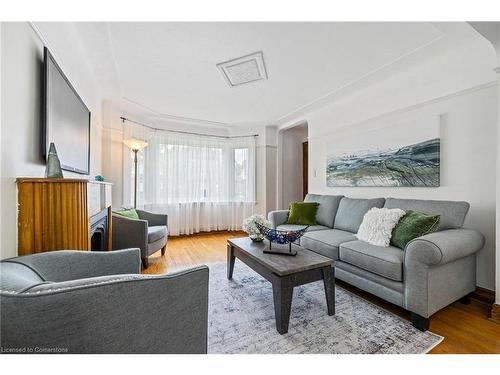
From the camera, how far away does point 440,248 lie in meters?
1.52

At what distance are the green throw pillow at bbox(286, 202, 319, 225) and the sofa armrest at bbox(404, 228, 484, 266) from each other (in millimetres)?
1630

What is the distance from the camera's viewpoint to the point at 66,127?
164 cm

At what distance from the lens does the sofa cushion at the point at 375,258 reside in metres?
1.68

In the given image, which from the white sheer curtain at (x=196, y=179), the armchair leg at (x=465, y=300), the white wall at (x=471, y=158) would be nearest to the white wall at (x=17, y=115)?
the white sheer curtain at (x=196, y=179)

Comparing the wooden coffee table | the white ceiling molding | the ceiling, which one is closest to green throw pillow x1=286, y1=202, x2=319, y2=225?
the wooden coffee table

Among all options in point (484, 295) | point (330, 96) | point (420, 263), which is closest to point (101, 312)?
A: point (420, 263)

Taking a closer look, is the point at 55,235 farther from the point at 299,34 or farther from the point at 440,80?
the point at 440,80

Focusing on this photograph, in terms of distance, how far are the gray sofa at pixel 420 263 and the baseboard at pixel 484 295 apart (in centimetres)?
16

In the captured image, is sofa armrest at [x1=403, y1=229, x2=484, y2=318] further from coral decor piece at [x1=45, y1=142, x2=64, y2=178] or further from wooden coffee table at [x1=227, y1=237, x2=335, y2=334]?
coral decor piece at [x1=45, y1=142, x2=64, y2=178]

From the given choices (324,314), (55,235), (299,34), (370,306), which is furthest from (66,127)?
(370,306)

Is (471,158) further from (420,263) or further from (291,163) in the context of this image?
(291,163)

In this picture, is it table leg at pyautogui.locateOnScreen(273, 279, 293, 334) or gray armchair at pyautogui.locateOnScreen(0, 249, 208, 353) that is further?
table leg at pyautogui.locateOnScreen(273, 279, 293, 334)

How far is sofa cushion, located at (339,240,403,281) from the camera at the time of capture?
168cm

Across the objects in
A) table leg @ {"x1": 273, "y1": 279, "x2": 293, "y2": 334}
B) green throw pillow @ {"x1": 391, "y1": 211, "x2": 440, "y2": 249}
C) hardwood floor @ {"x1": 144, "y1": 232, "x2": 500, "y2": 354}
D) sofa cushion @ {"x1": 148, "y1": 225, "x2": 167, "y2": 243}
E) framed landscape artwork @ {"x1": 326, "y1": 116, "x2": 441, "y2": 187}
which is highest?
framed landscape artwork @ {"x1": 326, "y1": 116, "x2": 441, "y2": 187}
